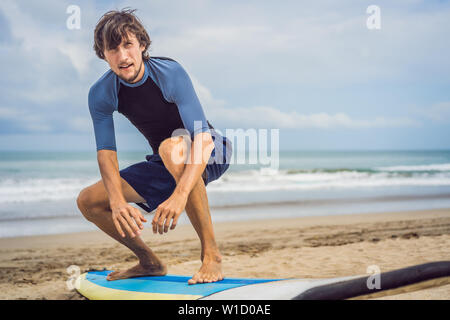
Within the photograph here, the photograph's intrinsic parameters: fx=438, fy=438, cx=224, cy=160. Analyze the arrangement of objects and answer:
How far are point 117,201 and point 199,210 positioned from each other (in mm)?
409

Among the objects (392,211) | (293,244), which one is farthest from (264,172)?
(293,244)

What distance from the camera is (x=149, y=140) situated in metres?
2.31

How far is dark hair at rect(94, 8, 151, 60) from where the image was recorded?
2.00 meters

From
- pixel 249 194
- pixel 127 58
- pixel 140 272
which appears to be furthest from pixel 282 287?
pixel 249 194

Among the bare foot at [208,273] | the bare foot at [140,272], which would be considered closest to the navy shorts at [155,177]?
the bare foot at [208,273]

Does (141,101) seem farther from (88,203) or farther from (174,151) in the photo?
(88,203)

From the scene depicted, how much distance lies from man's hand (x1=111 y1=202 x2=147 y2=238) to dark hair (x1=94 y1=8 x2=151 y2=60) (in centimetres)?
74

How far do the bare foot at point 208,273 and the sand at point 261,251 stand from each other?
1.08 m

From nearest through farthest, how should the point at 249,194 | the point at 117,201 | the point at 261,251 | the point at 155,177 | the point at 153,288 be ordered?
the point at 117,201, the point at 155,177, the point at 153,288, the point at 261,251, the point at 249,194

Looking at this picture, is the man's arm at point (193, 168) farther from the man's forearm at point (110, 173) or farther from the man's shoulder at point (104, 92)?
the man's shoulder at point (104, 92)

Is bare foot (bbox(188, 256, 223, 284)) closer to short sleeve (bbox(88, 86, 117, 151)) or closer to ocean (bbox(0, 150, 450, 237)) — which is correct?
short sleeve (bbox(88, 86, 117, 151))

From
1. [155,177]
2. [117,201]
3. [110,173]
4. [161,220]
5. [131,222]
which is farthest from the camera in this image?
[155,177]

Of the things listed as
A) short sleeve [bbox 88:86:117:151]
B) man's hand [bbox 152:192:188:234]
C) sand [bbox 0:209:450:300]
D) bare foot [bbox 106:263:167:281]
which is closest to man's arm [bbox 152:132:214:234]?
man's hand [bbox 152:192:188:234]

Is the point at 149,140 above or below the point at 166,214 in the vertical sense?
above
